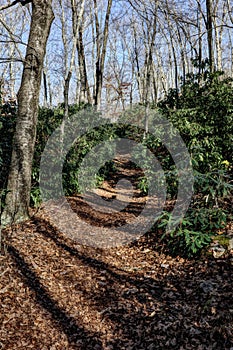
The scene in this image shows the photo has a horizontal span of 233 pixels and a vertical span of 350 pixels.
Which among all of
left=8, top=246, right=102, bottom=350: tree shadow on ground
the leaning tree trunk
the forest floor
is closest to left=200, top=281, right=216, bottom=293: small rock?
the forest floor

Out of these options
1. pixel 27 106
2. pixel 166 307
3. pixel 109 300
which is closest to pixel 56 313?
pixel 109 300

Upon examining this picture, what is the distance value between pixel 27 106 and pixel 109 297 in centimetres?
376

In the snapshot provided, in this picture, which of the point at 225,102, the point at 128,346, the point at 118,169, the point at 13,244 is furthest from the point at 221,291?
the point at 118,169

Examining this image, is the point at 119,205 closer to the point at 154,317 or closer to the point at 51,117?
the point at 51,117

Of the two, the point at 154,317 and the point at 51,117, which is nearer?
the point at 154,317

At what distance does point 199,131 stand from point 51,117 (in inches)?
173

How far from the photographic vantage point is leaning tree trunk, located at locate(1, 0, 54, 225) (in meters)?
5.64

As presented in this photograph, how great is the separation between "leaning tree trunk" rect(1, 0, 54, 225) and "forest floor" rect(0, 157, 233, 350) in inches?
27.7

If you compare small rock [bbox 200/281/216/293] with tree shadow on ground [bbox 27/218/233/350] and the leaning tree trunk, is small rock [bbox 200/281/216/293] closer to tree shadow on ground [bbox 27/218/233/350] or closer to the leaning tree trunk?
tree shadow on ground [bbox 27/218/233/350]

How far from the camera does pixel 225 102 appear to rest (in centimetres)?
815

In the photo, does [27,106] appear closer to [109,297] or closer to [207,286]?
[109,297]

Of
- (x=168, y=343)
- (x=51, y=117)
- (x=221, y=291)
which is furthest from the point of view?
(x=51, y=117)

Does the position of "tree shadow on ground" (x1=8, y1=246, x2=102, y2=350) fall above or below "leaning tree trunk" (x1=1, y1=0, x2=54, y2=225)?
below

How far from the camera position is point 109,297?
3.88 m
